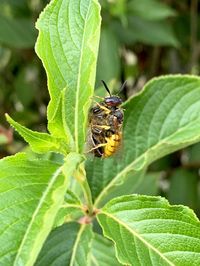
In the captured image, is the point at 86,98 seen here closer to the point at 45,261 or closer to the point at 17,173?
the point at 17,173

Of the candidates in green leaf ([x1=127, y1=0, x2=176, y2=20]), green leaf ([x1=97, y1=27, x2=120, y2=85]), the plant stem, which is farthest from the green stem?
green leaf ([x1=127, y1=0, x2=176, y2=20])

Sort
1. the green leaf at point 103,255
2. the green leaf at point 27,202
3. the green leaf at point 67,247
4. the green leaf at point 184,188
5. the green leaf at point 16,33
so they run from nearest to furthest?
the green leaf at point 27,202 → the green leaf at point 67,247 → the green leaf at point 103,255 → the green leaf at point 16,33 → the green leaf at point 184,188

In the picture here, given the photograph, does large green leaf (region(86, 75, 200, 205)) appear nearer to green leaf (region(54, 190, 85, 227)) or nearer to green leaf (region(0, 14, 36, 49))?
green leaf (region(54, 190, 85, 227))

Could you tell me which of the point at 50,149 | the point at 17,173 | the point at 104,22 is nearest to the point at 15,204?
the point at 17,173

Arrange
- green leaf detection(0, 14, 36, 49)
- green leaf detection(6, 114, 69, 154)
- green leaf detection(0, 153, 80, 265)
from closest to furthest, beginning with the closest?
green leaf detection(0, 153, 80, 265) < green leaf detection(6, 114, 69, 154) < green leaf detection(0, 14, 36, 49)

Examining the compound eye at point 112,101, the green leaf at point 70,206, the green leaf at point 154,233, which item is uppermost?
the compound eye at point 112,101

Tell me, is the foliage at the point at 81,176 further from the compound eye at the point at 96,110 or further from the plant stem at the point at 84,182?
the compound eye at the point at 96,110

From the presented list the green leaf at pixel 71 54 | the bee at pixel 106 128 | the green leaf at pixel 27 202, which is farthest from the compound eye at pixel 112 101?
the green leaf at pixel 27 202
